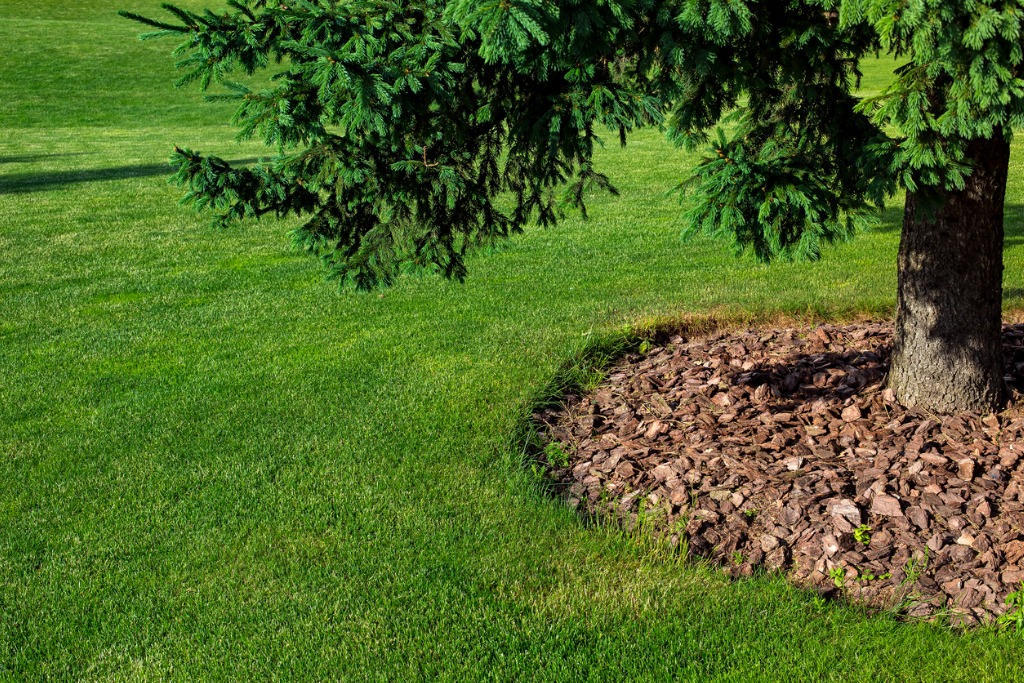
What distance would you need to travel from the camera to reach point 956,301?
500cm

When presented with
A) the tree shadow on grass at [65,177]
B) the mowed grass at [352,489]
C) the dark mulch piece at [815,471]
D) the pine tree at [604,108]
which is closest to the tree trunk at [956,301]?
the pine tree at [604,108]

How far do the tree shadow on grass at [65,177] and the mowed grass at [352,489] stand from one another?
20.1 ft

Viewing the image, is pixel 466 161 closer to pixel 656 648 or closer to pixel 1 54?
pixel 656 648

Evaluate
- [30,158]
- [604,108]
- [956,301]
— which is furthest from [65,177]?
[956,301]

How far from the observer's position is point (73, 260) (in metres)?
10.5

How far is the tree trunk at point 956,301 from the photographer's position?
15.8 feet

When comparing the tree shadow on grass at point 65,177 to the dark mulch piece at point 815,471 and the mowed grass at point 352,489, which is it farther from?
the dark mulch piece at point 815,471

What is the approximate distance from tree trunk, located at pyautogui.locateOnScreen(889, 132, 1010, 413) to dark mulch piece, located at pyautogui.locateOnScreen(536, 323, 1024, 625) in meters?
0.14

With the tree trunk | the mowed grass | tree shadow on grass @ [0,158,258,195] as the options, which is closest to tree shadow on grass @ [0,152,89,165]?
tree shadow on grass @ [0,158,258,195]

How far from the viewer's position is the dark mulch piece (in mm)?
4102

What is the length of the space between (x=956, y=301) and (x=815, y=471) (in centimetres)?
120

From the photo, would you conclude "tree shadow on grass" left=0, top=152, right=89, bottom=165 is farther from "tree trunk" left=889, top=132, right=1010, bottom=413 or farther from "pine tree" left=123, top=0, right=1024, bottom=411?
"tree trunk" left=889, top=132, right=1010, bottom=413

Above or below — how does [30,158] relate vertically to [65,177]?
above

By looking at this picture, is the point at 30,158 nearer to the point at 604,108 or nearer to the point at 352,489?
the point at 352,489
